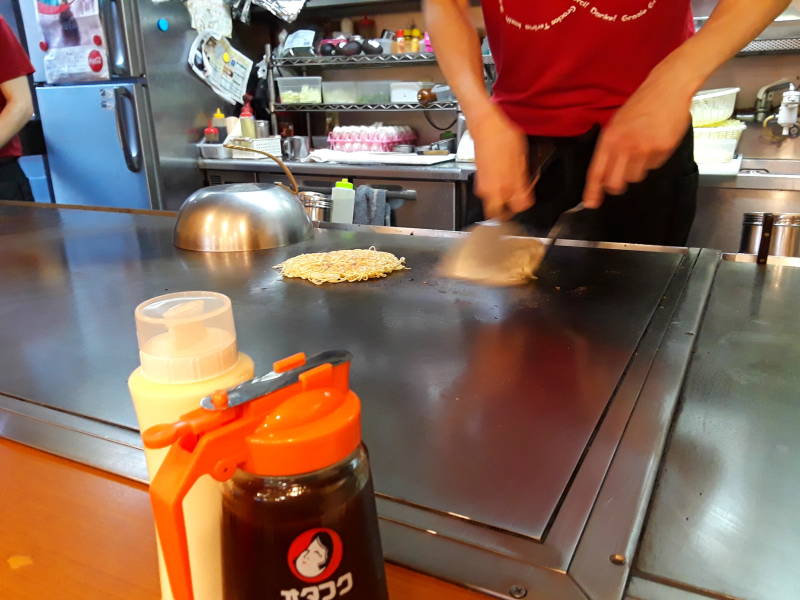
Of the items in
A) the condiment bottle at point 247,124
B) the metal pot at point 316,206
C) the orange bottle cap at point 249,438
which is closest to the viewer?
the orange bottle cap at point 249,438

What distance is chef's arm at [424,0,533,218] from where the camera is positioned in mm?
1021

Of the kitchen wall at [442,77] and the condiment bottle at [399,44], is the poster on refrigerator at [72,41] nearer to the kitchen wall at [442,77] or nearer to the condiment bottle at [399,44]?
the kitchen wall at [442,77]

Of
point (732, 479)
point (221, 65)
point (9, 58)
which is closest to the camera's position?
point (732, 479)

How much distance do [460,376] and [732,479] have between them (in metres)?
0.29

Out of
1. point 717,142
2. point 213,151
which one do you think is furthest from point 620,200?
point 213,151

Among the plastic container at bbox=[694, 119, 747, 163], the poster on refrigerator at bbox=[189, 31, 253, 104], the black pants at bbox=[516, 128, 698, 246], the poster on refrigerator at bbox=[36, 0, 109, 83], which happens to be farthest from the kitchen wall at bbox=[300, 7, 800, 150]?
the black pants at bbox=[516, 128, 698, 246]

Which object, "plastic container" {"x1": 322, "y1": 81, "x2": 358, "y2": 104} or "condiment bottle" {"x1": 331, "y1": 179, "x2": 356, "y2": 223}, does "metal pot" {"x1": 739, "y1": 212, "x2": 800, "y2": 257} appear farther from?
"plastic container" {"x1": 322, "y1": 81, "x2": 358, "y2": 104}

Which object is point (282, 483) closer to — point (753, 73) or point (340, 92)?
point (753, 73)

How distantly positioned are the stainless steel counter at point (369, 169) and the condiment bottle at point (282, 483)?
228cm

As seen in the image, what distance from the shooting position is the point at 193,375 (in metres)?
0.31

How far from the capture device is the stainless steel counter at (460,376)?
1.46 ft

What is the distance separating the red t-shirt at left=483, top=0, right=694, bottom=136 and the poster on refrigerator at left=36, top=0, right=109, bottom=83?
2.27m

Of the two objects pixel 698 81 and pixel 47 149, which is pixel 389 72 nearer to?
pixel 47 149

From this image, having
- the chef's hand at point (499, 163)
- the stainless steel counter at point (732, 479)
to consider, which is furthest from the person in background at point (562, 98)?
the stainless steel counter at point (732, 479)
